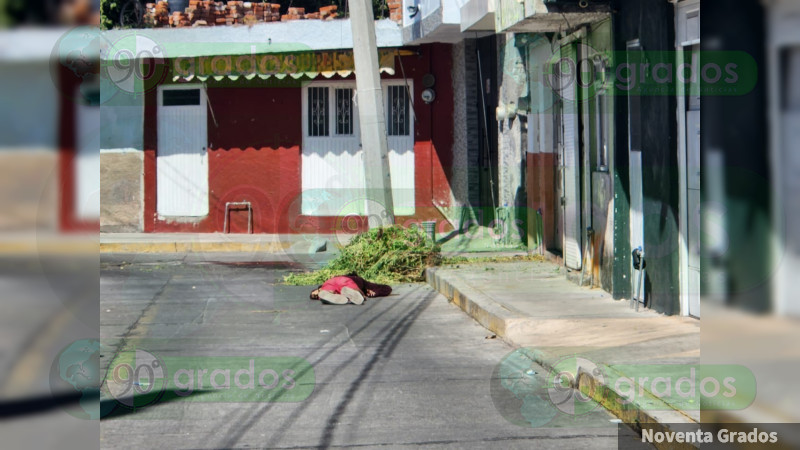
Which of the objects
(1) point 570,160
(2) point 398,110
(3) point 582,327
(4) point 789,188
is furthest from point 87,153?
(2) point 398,110

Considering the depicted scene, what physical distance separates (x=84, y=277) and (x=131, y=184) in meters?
19.1

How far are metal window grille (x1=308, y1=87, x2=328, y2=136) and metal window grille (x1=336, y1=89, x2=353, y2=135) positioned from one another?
0.84ft

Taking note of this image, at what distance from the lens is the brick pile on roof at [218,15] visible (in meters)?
19.4

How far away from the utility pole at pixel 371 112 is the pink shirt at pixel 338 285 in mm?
2745

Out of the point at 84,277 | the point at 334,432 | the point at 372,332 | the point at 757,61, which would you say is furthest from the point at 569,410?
the point at 84,277

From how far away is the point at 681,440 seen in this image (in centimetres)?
501

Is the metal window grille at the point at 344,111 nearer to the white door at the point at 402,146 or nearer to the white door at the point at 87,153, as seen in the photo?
the white door at the point at 402,146

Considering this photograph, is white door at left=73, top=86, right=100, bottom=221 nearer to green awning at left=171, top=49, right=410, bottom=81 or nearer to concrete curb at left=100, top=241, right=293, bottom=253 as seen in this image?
concrete curb at left=100, top=241, right=293, bottom=253

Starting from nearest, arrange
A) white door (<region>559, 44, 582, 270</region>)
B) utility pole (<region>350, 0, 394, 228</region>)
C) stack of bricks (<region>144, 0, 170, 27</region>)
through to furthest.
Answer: white door (<region>559, 44, 582, 270</region>) < utility pole (<region>350, 0, 394, 228</region>) < stack of bricks (<region>144, 0, 170, 27</region>)

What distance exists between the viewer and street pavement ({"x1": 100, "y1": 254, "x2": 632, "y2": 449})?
18.2ft

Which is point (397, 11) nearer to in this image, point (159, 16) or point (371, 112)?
point (159, 16)

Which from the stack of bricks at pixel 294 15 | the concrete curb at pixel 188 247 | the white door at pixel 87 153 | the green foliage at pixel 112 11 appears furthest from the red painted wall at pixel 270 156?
the white door at pixel 87 153

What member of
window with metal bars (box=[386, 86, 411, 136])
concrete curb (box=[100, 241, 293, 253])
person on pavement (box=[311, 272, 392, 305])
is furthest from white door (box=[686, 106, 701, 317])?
window with metal bars (box=[386, 86, 411, 136])

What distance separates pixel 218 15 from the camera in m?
20.0
